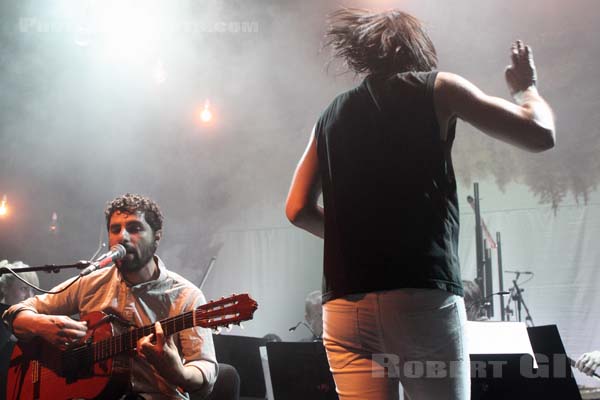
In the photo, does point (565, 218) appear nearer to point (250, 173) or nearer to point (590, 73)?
point (590, 73)

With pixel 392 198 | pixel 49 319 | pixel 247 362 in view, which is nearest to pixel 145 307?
pixel 49 319

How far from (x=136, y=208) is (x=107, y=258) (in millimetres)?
526

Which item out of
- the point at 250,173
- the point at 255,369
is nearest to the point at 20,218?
the point at 250,173

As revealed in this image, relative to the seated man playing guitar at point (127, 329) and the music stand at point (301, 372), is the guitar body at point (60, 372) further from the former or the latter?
the music stand at point (301, 372)

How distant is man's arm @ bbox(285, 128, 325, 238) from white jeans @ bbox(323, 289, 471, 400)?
327 mm

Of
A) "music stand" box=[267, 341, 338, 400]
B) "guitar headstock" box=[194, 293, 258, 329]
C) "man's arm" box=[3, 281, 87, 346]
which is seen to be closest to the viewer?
"guitar headstock" box=[194, 293, 258, 329]

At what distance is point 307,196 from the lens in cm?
146

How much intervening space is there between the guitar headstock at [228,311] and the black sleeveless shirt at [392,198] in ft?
3.48

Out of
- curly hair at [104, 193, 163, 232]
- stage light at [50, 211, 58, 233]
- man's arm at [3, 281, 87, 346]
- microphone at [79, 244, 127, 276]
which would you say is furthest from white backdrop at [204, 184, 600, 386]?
microphone at [79, 244, 127, 276]

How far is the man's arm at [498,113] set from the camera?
1162mm

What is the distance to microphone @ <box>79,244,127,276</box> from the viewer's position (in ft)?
7.97

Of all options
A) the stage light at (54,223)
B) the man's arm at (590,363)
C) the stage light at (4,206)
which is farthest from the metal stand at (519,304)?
the stage light at (4,206)

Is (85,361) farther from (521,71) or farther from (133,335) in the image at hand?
(521,71)

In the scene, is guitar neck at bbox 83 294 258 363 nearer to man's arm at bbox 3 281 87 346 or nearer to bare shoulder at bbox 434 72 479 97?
man's arm at bbox 3 281 87 346
